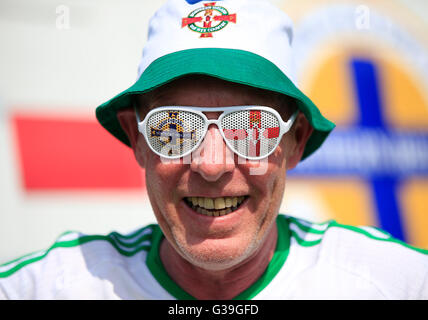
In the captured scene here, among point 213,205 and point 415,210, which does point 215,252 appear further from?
point 415,210

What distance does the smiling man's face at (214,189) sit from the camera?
3.82 ft

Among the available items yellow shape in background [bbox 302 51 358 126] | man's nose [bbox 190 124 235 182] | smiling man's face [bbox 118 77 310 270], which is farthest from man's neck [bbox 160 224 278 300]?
yellow shape in background [bbox 302 51 358 126]

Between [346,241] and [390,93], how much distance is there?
2936mm

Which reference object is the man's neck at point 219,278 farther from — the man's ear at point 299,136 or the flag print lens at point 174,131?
the flag print lens at point 174,131

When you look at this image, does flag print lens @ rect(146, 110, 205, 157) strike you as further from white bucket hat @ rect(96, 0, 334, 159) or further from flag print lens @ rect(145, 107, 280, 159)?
white bucket hat @ rect(96, 0, 334, 159)

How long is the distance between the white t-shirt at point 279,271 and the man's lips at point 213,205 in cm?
33

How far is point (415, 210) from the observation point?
374 centimetres

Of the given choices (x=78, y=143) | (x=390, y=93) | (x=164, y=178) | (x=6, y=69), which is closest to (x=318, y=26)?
(x=390, y=93)

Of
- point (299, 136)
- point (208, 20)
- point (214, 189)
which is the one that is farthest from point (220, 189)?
point (208, 20)

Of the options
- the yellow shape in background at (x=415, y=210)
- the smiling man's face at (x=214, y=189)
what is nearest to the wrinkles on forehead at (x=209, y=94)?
the smiling man's face at (x=214, y=189)

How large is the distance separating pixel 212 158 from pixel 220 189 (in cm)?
11

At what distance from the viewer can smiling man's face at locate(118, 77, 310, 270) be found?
1.16m

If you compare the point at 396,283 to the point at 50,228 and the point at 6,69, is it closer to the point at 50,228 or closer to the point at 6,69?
the point at 50,228
